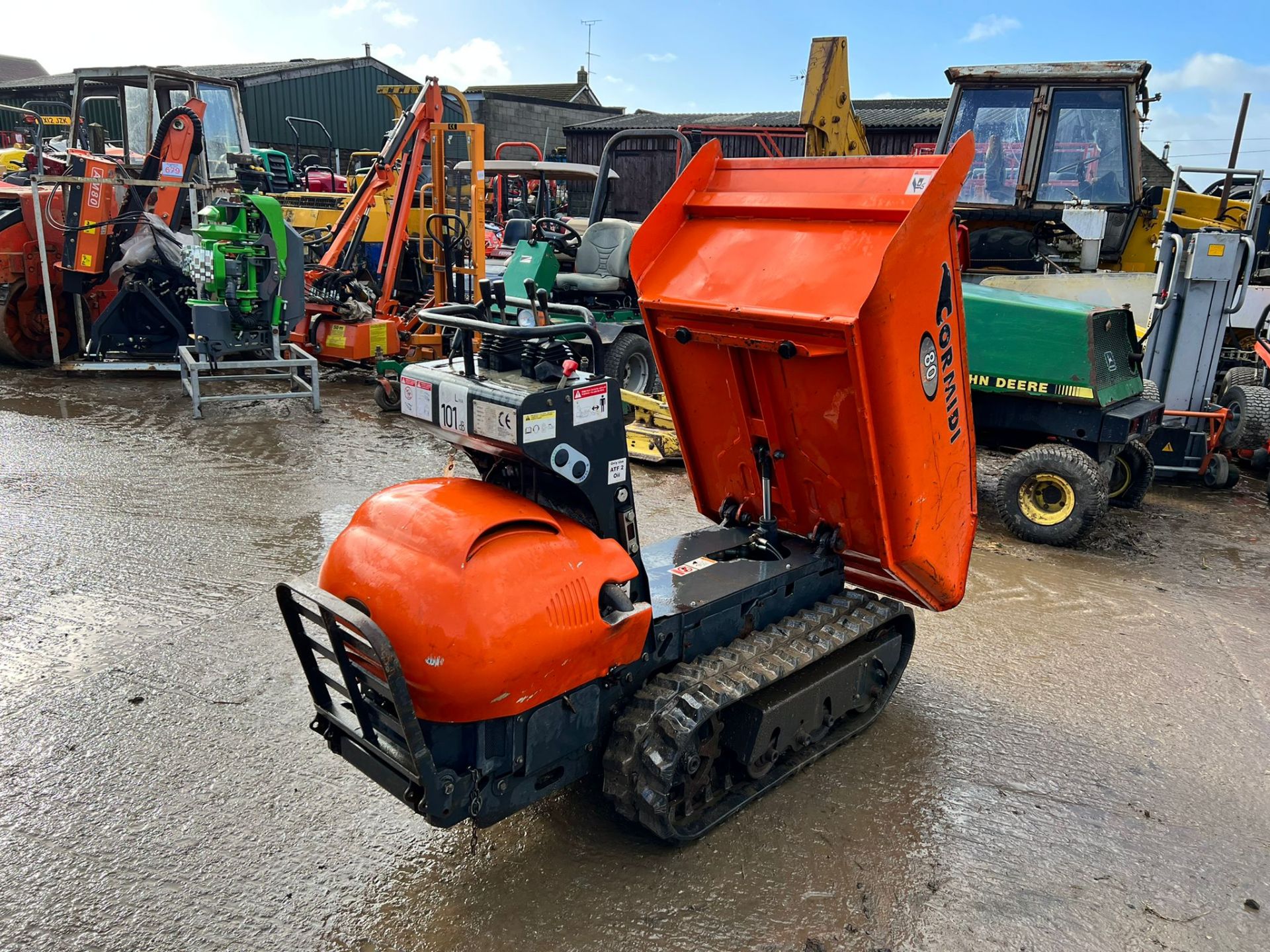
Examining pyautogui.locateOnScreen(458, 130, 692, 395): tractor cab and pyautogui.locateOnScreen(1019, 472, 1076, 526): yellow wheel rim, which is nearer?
pyautogui.locateOnScreen(1019, 472, 1076, 526): yellow wheel rim

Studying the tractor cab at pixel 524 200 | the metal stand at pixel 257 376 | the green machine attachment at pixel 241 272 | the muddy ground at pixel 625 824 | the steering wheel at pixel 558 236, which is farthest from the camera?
the tractor cab at pixel 524 200

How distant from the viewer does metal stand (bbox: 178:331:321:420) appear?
291 inches

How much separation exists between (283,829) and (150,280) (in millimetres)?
7708

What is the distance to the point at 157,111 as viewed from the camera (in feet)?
32.7

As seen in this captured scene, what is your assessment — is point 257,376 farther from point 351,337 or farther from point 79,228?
point 79,228

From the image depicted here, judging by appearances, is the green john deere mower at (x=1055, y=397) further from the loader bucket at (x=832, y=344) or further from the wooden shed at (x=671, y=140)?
the wooden shed at (x=671, y=140)

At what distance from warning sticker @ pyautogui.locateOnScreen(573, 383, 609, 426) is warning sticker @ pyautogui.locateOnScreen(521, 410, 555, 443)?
0.28ft

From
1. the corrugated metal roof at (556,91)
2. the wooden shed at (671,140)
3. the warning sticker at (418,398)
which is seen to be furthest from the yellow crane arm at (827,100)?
the corrugated metal roof at (556,91)

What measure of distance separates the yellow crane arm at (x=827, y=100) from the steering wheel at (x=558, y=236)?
2278 mm

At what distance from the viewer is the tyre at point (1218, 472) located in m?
6.82

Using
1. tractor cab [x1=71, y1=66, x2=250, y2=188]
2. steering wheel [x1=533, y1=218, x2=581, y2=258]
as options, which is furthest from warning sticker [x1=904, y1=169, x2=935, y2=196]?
tractor cab [x1=71, y1=66, x2=250, y2=188]

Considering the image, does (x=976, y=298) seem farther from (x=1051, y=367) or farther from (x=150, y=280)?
(x=150, y=280)

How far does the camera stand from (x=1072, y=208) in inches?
283

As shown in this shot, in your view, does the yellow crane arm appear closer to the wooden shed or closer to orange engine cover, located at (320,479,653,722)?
orange engine cover, located at (320,479,653,722)
